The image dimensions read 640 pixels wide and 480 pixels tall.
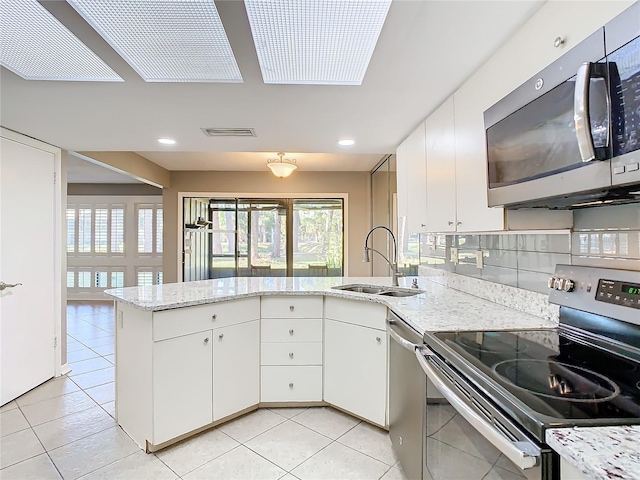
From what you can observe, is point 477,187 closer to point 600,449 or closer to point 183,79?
point 600,449

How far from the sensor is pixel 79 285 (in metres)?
6.82

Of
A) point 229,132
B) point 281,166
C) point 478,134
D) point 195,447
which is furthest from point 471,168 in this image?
point 281,166

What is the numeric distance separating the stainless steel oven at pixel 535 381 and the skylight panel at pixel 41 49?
6.47 feet

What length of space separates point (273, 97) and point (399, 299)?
1.48 m

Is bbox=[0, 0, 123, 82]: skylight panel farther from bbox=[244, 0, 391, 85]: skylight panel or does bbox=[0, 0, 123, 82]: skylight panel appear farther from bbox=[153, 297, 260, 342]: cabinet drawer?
bbox=[153, 297, 260, 342]: cabinet drawer

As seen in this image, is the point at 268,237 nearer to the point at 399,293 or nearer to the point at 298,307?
the point at 298,307

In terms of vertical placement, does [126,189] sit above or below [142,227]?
above

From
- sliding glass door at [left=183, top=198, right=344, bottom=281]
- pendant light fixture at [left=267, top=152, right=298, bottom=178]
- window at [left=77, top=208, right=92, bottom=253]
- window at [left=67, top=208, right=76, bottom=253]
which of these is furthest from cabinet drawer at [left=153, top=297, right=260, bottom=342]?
window at [left=67, top=208, right=76, bottom=253]

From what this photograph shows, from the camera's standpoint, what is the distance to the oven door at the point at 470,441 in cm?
73

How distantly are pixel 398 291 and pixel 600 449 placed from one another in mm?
1989

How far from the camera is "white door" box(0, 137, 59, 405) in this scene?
8.62 ft

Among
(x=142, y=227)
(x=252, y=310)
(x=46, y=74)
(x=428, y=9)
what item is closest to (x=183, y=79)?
(x=46, y=74)

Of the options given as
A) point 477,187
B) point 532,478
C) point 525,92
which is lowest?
point 532,478

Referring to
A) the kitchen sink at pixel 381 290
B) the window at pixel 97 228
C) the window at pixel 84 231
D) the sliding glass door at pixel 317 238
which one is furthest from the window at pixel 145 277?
the kitchen sink at pixel 381 290
